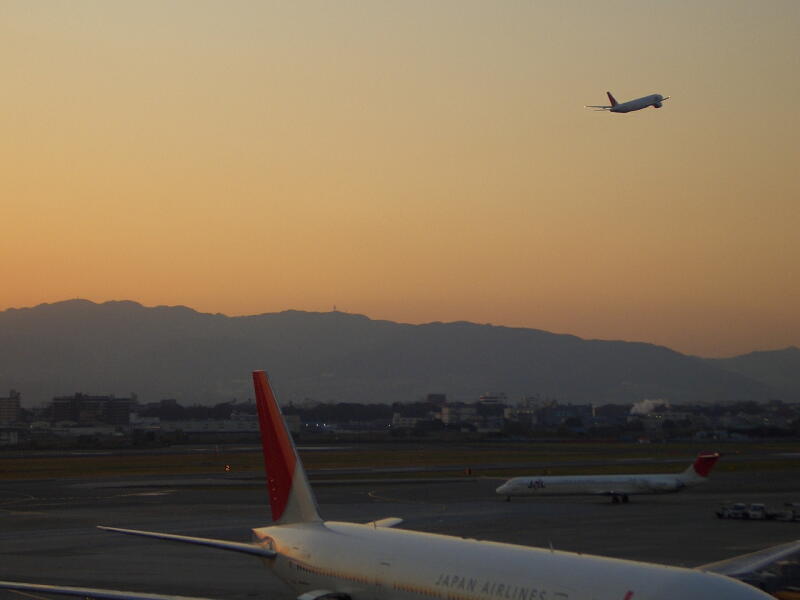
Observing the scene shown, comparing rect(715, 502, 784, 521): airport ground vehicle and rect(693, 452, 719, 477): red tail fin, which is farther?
rect(693, 452, 719, 477): red tail fin

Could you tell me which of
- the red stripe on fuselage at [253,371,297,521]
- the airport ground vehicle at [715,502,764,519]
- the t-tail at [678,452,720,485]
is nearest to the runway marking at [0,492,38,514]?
the red stripe on fuselage at [253,371,297,521]

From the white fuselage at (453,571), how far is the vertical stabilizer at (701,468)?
55.7 m

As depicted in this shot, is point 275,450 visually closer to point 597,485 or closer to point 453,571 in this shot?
point 453,571

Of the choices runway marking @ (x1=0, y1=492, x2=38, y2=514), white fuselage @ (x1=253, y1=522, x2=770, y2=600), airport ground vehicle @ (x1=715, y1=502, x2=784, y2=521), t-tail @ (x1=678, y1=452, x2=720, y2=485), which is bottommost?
airport ground vehicle @ (x1=715, y1=502, x2=784, y2=521)

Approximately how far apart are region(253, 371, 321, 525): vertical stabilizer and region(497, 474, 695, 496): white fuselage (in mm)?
53669

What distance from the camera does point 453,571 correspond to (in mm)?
24703

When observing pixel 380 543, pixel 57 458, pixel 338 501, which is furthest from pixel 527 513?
pixel 57 458

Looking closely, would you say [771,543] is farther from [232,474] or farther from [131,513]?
[232,474]

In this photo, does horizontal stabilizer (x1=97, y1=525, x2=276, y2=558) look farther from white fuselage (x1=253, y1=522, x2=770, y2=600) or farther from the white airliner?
white fuselage (x1=253, y1=522, x2=770, y2=600)

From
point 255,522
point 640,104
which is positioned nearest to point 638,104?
point 640,104

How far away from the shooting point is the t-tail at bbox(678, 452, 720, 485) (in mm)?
82000

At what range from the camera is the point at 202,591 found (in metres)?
39.7

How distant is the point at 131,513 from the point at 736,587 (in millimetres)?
59696

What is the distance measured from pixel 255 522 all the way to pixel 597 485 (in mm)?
30182
